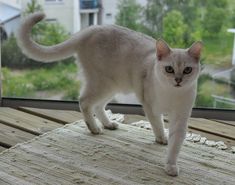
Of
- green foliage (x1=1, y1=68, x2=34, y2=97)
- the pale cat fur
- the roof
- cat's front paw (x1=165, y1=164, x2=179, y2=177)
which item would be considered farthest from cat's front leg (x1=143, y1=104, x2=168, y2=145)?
the roof

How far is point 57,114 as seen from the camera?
2092 millimetres

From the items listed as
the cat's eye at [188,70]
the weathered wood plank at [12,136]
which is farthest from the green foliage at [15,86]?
the cat's eye at [188,70]

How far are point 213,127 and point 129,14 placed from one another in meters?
0.71

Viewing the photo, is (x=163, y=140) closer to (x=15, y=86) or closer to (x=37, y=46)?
(x=37, y=46)

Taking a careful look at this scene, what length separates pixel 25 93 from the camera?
226 centimetres

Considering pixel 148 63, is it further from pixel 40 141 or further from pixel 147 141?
pixel 40 141

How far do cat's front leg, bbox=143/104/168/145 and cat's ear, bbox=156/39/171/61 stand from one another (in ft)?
0.78

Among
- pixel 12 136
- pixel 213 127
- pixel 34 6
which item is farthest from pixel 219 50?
pixel 12 136

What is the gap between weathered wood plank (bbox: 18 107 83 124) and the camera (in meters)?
2.01

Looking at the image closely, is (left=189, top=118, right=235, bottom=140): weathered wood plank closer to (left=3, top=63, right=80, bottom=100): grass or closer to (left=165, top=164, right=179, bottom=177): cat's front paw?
(left=165, top=164, right=179, bottom=177): cat's front paw

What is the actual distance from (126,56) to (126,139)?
0.37 meters

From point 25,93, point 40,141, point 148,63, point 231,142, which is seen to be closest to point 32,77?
point 25,93

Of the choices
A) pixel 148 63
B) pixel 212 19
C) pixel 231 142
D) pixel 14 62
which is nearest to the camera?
pixel 148 63

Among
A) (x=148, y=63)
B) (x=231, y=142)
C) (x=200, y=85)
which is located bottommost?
(x=231, y=142)
